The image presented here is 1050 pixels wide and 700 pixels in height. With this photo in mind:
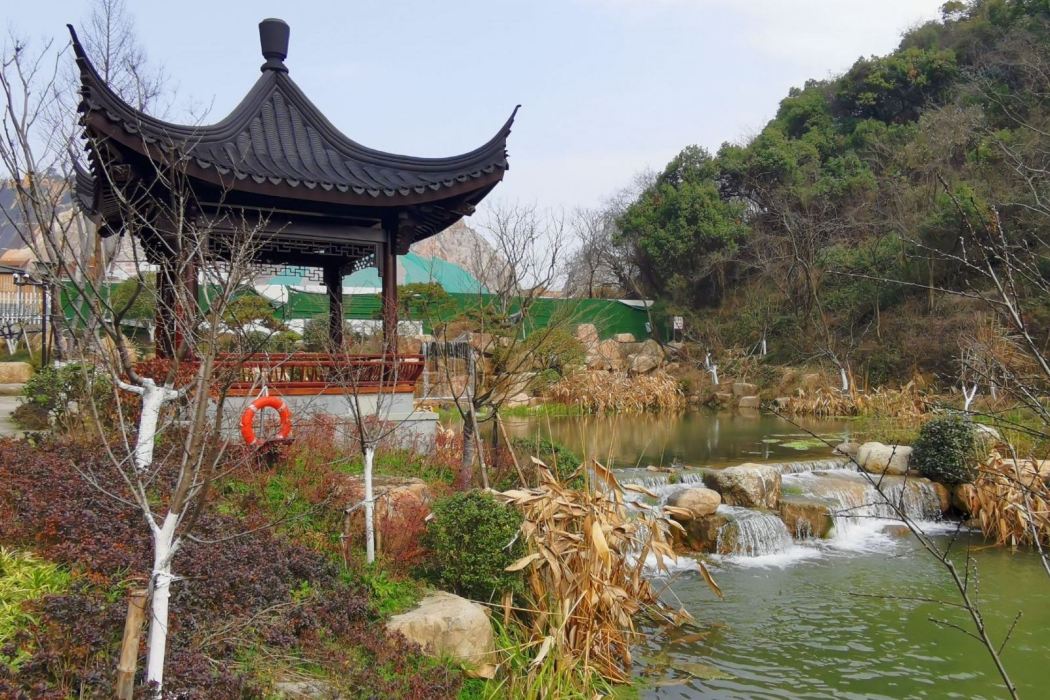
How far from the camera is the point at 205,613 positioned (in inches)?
137

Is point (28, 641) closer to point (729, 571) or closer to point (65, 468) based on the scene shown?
point (65, 468)

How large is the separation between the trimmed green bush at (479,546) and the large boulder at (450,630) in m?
0.31

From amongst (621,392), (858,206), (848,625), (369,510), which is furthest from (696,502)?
(858,206)

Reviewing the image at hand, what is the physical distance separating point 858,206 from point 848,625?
18.7 metres

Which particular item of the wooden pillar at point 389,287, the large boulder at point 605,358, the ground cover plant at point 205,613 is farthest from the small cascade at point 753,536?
the large boulder at point 605,358

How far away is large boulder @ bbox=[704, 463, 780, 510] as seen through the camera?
331 inches

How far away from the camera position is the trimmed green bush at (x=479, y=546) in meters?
4.49

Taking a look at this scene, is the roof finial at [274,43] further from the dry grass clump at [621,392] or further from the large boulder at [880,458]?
the dry grass clump at [621,392]

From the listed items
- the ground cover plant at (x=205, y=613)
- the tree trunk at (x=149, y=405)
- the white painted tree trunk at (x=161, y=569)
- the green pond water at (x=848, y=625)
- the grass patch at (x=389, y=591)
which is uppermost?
the tree trunk at (x=149, y=405)

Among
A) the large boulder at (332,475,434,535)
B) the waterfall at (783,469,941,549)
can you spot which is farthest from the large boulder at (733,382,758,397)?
the large boulder at (332,475,434,535)

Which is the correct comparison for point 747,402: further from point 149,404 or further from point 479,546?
point 149,404

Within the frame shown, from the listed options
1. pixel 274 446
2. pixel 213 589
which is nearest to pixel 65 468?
pixel 274 446

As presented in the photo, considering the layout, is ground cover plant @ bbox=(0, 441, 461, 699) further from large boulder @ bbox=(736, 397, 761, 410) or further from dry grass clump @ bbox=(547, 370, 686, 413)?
large boulder @ bbox=(736, 397, 761, 410)

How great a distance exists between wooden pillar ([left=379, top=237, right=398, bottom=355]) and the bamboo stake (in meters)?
5.22
